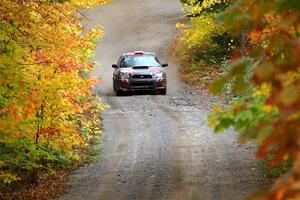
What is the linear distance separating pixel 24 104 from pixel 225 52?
20.7 metres

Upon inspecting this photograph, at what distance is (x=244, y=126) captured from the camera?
467cm

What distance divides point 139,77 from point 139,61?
1.17m

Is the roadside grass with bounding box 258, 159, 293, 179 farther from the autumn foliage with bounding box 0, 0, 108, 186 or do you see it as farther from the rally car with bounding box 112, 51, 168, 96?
the rally car with bounding box 112, 51, 168, 96

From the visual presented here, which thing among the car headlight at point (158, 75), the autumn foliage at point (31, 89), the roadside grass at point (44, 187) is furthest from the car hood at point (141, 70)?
the autumn foliage at point (31, 89)

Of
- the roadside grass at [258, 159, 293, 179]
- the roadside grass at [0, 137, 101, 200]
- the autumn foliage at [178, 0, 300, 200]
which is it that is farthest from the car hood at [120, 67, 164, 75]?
the autumn foliage at [178, 0, 300, 200]

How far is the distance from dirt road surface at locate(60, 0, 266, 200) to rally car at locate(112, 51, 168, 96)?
40 centimetres

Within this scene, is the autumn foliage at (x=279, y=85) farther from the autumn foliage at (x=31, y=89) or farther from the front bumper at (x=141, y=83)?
the front bumper at (x=141, y=83)

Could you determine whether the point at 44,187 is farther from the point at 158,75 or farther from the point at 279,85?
the point at 158,75

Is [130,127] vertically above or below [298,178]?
below

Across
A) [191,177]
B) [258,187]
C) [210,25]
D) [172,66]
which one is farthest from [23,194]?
[172,66]

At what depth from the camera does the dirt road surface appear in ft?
35.0

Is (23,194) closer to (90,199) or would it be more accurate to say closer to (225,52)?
(90,199)

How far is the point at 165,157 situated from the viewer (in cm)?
1342

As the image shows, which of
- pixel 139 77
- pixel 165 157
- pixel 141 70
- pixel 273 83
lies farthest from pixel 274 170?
pixel 141 70
